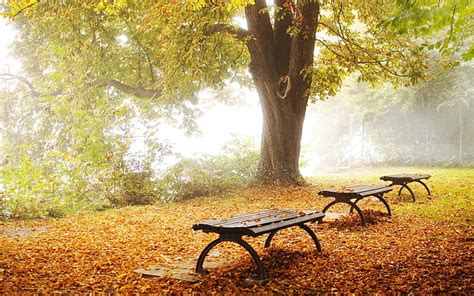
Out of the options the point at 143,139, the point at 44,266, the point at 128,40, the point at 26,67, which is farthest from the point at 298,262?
the point at 26,67

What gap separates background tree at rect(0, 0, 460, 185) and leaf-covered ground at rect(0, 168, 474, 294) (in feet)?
13.2

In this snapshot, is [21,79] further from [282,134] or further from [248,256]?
[248,256]

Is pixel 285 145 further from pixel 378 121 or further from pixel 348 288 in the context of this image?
pixel 378 121

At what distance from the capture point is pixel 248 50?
1306cm

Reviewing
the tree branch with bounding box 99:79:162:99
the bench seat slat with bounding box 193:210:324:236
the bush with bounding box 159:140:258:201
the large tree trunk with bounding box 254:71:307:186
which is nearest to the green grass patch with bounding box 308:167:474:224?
the large tree trunk with bounding box 254:71:307:186

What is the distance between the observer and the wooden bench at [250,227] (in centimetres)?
422

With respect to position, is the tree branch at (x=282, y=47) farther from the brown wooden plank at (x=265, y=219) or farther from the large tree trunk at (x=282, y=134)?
the brown wooden plank at (x=265, y=219)

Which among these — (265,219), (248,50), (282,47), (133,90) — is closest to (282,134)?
(282,47)

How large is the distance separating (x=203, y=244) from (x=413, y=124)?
1979cm

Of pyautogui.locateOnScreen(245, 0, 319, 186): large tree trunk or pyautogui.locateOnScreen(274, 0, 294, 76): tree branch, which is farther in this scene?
pyautogui.locateOnScreen(274, 0, 294, 76): tree branch

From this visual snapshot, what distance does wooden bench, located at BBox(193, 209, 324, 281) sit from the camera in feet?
13.8

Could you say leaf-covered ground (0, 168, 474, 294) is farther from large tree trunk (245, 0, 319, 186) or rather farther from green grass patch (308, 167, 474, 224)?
large tree trunk (245, 0, 319, 186)

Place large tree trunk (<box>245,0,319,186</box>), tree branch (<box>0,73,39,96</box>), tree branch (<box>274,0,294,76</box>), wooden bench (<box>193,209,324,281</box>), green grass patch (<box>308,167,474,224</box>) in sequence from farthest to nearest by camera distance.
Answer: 1. tree branch (<box>0,73,39,96</box>)
2. tree branch (<box>274,0,294,76</box>)
3. large tree trunk (<box>245,0,319,186</box>)
4. green grass patch (<box>308,167,474,224</box>)
5. wooden bench (<box>193,209,324,281</box>)

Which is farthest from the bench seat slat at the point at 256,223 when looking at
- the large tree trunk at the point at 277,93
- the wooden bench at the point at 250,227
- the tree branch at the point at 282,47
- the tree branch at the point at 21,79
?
the tree branch at the point at 21,79
